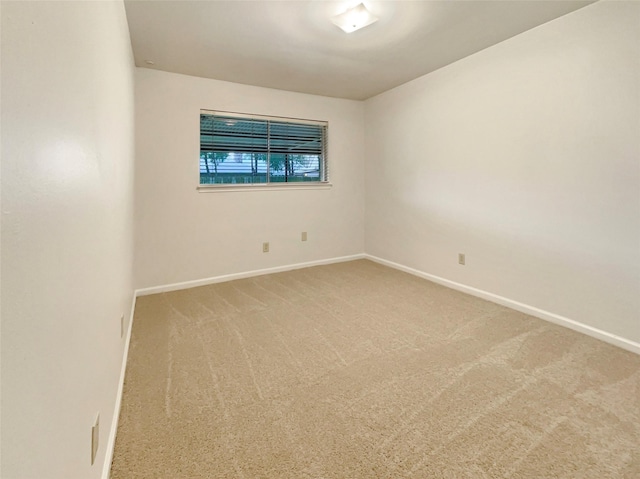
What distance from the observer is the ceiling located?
2.32m

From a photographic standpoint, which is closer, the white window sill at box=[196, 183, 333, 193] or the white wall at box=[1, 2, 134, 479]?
the white wall at box=[1, 2, 134, 479]

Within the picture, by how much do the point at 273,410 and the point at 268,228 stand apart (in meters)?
2.77

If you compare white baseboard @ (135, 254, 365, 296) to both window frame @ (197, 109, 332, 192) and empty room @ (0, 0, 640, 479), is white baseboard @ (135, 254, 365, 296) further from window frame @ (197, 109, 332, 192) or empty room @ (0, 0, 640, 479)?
window frame @ (197, 109, 332, 192)

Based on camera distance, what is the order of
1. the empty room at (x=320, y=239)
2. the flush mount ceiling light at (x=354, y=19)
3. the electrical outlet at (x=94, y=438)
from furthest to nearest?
the flush mount ceiling light at (x=354, y=19)
the electrical outlet at (x=94, y=438)
the empty room at (x=320, y=239)

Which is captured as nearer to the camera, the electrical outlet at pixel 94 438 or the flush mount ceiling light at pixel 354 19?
the electrical outlet at pixel 94 438

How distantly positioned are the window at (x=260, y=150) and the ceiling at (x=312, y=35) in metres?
0.53

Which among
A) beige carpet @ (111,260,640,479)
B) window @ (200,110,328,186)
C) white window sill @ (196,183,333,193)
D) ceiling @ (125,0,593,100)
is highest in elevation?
ceiling @ (125,0,593,100)

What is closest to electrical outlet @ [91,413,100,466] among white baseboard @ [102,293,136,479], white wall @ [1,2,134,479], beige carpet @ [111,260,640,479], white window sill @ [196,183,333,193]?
white wall @ [1,2,134,479]

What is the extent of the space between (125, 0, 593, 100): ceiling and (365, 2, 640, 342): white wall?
0.96 ft

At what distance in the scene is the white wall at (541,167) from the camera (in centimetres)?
233

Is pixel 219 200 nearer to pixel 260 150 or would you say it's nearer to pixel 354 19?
pixel 260 150

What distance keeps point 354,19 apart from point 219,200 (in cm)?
237

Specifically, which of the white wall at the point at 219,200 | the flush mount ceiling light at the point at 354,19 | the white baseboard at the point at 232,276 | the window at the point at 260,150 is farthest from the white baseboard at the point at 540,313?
the flush mount ceiling light at the point at 354,19

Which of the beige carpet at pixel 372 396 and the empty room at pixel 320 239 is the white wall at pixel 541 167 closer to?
the empty room at pixel 320 239
